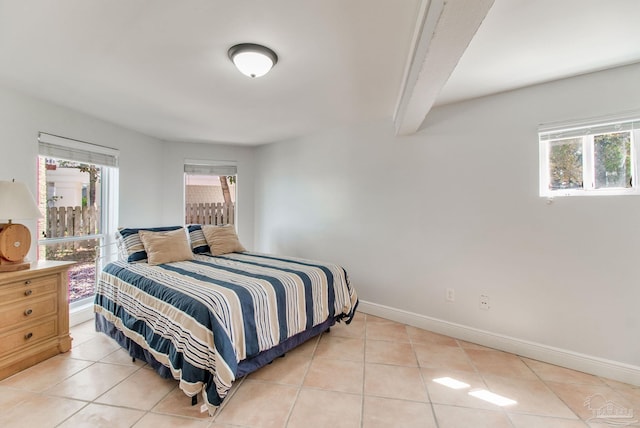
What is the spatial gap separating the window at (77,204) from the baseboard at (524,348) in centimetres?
332

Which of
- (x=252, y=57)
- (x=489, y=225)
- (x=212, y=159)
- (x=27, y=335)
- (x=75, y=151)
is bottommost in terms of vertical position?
(x=27, y=335)

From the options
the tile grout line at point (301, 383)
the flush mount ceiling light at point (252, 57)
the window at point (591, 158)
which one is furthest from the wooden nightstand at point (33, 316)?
the window at point (591, 158)

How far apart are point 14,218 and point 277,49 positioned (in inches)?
85.9

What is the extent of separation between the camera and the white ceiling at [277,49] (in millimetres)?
1408

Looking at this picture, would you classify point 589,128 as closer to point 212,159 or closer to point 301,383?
point 301,383

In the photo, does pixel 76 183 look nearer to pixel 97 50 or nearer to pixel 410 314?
pixel 97 50

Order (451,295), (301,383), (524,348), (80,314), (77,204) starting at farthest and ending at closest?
(77,204) → (80,314) → (451,295) → (524,348) → (301,383)

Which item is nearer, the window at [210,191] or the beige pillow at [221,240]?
the beige pillow at [221,240]

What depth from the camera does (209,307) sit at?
168 cm

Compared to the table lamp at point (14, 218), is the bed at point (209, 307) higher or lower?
lower

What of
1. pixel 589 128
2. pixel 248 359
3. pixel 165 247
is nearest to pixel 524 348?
pixel 589 128

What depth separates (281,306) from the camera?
2.08m

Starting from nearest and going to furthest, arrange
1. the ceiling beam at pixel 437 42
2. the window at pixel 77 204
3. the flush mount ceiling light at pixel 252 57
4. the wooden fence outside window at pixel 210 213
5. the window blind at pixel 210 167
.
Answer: the ceiling beam at pixel 437 42, the flush mount ceiling light at pixel 252 57, the window at pixel 77 204, the window blind at pixel 210 167, the wooden fence outside window at pixel 210 213

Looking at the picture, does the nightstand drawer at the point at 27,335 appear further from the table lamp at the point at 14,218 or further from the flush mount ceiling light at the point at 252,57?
the flush mount ceiling light at the point at 252,57
